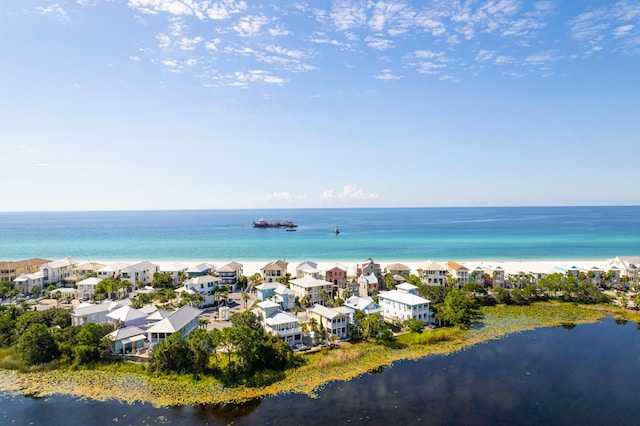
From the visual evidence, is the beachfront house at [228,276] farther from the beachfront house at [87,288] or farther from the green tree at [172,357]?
the green tree at [172,357]

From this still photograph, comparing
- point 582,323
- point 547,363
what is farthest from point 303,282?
point 582,323

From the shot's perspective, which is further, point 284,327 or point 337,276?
point 337,276

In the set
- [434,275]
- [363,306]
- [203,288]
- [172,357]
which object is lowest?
[172,357]

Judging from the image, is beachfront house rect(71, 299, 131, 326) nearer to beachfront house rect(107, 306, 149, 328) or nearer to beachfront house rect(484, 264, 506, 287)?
beachfront house rect(107, 306, 149, 328)

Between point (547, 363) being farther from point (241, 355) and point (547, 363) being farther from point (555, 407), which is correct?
point (241, 355)

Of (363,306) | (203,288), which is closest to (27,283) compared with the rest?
(203,288)

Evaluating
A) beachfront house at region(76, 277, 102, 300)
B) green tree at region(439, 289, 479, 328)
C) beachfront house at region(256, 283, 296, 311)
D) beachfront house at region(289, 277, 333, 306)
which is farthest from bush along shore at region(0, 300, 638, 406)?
beachfront house at region(76, 277, 102, 300)

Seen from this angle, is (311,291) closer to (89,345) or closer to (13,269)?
(89,345)
